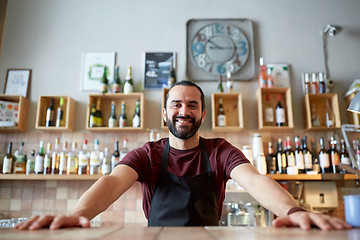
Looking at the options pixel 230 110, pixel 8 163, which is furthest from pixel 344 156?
pixel 8 163

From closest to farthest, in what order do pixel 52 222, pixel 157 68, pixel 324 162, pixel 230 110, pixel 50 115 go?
pixel 52 222 < pixel 324 162 < pixel 50 115 < pixel 230 110 < pixel 157 68

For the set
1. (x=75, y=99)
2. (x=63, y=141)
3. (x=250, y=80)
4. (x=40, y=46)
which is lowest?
(x=63, y=141)

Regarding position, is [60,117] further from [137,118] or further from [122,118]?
[137,118]

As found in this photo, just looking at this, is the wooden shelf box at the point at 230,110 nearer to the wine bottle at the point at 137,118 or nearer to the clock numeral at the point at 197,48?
the clock numeral at the point at 197,48

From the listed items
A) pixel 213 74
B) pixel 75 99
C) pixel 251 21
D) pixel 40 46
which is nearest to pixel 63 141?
pixel 75 99

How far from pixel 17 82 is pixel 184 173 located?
9.05ft

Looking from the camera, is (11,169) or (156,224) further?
(11,169)

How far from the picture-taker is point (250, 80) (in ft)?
11.7

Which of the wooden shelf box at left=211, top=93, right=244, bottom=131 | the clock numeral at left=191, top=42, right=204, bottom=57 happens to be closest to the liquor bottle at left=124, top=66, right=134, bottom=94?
the clock numeral at left=191, top=42, right=204, bottom=57

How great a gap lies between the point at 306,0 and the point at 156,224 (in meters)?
3.34

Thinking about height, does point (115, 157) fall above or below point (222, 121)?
below

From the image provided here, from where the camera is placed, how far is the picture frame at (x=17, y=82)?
3.58 meters

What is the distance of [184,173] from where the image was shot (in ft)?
5.31

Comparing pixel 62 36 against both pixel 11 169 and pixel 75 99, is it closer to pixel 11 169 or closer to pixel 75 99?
pixel 75 99
